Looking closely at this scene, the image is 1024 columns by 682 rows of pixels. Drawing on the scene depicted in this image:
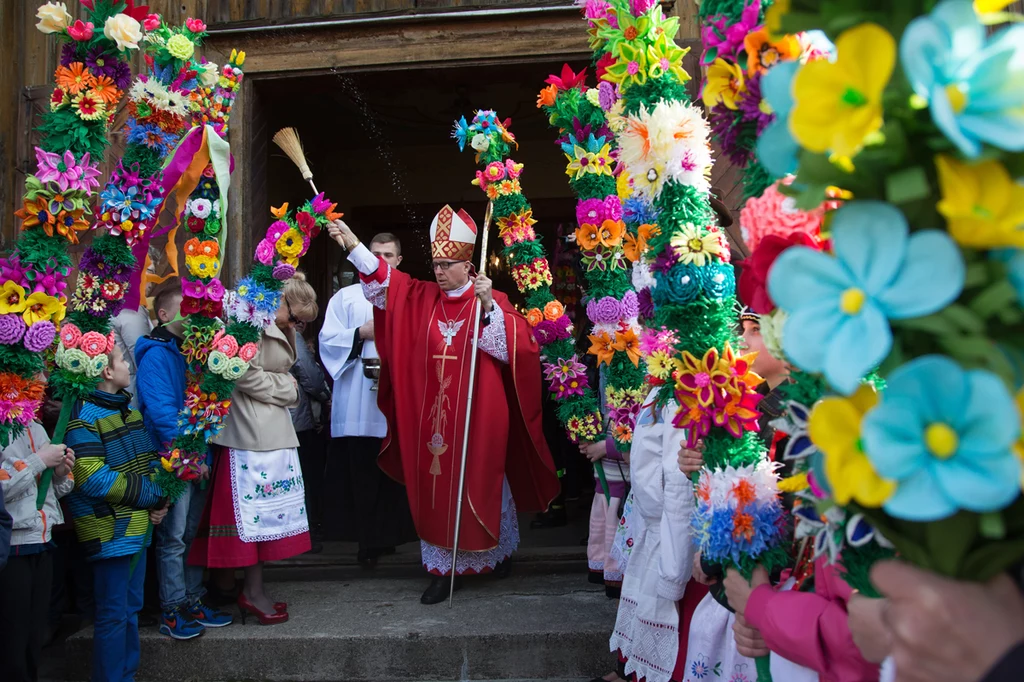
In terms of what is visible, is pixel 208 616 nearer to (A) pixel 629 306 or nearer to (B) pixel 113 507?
(B) pixel 113 507

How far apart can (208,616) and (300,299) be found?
6.10ft

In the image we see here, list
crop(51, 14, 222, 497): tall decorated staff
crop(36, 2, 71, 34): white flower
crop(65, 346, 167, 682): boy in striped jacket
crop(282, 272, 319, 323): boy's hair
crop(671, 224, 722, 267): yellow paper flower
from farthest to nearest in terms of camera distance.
Answer: crop(282, 272, 319, 323): boy's hair
crop(65, 346, 167, 682): boy in striped jacket
crop(51, 14, 222, 497): tall decorated staff
crop(36, 2, 71, 34): white flower
crop(671, 224, 722, 267): yellow paper flower

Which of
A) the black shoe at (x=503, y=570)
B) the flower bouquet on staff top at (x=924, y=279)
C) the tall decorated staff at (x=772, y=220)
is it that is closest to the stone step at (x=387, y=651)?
the black shoe at (x=503, y=570)

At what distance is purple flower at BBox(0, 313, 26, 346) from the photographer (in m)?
2.89

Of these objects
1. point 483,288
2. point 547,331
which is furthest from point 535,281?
point 483,288

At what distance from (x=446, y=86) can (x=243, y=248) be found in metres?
2.41

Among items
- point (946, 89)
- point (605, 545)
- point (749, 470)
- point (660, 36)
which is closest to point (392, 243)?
point (605, 545)

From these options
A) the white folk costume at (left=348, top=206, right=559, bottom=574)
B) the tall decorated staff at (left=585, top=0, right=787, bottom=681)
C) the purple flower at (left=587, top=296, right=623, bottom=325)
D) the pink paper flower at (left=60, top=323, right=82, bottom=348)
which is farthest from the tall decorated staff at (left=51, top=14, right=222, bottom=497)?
the tall decorated staff at (left=585, top=0, right=787, bottom=681)

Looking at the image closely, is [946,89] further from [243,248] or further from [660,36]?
[243,248]

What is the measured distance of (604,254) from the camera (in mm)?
3682

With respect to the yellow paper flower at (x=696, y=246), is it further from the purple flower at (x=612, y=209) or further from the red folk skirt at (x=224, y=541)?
the red folk skirt at (x=224, y=541)

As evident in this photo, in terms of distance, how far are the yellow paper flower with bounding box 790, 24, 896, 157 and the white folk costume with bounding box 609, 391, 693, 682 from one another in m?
1.85

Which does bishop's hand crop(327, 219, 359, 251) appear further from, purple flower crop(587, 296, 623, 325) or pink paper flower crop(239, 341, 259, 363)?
purple flower crop(587, 296, 623, 325)

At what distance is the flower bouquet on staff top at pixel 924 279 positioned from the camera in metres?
0.82
